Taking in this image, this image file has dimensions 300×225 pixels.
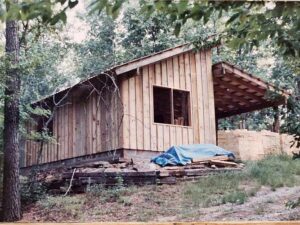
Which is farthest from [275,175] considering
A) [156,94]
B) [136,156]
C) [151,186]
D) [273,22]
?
[273,22]

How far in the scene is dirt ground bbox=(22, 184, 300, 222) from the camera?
810 cm

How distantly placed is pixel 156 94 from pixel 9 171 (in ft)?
23.7

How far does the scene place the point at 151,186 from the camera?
11.2 metres

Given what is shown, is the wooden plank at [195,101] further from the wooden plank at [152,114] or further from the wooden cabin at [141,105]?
the wooden plank at [152,114]

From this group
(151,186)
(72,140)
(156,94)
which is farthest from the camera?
(156,94)

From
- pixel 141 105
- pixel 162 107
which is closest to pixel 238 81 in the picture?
pixel 162 107

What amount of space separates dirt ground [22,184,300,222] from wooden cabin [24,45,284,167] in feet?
9.17

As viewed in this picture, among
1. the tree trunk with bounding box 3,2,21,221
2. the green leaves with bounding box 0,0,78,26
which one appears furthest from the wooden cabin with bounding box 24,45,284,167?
the green leaves with bounding box 0,0,78,26

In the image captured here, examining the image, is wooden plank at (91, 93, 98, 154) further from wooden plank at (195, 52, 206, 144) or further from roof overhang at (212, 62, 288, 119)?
roof overhang at (212, 62, 288, 119)

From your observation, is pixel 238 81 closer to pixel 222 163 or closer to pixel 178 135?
pixel 178 135

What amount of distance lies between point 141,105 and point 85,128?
216 centimetres

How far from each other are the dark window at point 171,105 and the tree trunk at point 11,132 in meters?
5.34

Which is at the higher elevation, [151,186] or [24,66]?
[24,66]

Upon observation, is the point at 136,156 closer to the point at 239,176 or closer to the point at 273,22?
the point at 239,176
